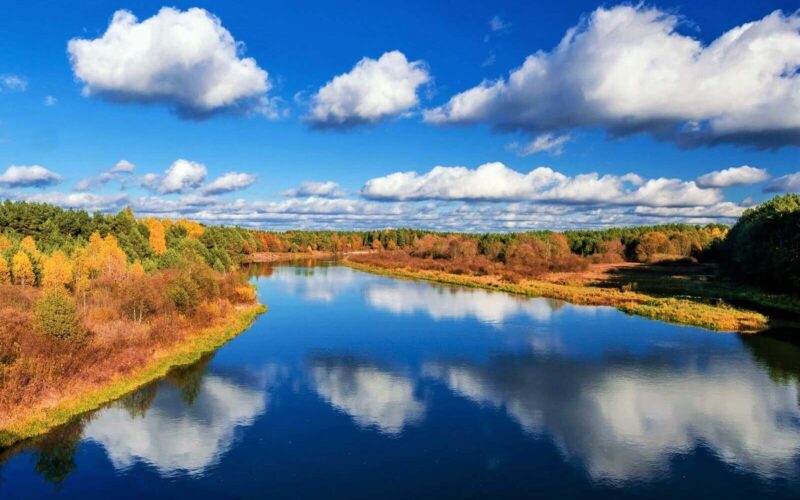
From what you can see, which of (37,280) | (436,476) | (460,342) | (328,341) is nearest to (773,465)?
(436,476)

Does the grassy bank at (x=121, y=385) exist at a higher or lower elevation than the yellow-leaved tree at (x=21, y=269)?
lower

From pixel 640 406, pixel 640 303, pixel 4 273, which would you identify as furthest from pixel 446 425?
pixel 4 273

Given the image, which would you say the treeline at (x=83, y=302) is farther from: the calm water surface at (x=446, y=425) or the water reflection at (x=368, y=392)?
the water reflection at (x=368, y=392)

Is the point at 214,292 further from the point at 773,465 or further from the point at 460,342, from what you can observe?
the point at 773,465

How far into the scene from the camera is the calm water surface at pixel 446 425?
2141 centimetres

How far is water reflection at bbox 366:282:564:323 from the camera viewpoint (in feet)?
200

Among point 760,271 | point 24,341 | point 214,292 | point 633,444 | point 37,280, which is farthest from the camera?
point 760,271

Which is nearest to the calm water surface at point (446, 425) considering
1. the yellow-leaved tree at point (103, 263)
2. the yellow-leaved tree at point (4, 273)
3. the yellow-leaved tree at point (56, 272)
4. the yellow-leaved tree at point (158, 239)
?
the yellow-leaved tree at point (103, 263)

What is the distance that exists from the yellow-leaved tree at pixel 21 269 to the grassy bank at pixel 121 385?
23140 mm

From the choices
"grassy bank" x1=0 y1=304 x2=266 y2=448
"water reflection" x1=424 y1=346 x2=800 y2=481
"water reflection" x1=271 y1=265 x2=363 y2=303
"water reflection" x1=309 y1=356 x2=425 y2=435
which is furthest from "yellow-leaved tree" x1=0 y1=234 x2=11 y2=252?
"water reflection" x1=424 y1=346 x2=800 y2=481

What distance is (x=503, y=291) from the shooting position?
83.5m

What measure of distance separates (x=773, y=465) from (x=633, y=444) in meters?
5.74

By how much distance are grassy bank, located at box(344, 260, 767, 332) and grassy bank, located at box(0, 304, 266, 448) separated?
1787 inches

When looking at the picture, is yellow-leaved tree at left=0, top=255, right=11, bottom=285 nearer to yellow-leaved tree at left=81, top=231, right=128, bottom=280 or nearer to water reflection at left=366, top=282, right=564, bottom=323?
yellow-leaved tree at left=81, top=231, right=128, bottom=280
